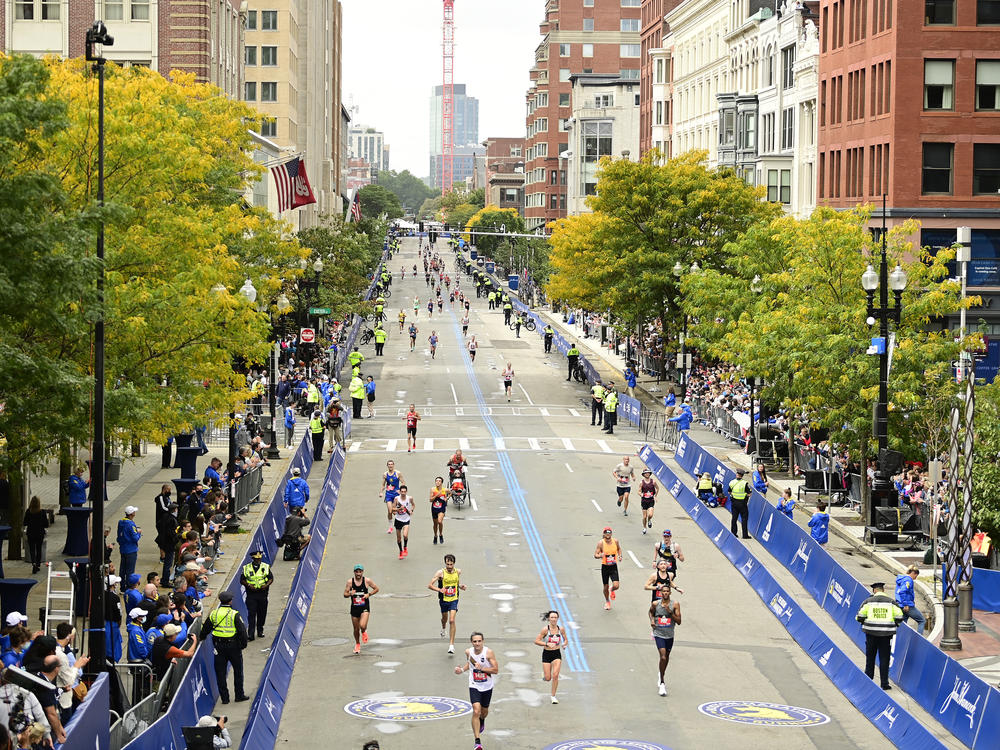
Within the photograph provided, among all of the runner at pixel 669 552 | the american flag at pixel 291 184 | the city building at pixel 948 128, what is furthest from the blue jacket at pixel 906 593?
the american flag at pixel 291 184

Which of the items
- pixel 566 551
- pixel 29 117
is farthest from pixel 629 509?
pixel 29 117

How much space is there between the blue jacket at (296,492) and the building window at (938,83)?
3204cm

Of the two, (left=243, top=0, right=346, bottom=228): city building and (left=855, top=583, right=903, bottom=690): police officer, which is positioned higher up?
(left=243, top=0, right=346, bottom=228): city building

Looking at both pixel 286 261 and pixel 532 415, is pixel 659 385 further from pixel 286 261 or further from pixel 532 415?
pixel 286 261

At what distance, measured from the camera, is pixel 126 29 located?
66875 mm

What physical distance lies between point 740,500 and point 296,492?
1035cm

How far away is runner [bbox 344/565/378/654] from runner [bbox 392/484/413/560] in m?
7.19

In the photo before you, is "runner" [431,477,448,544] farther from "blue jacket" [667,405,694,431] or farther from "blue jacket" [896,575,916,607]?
"blue jacket" [667,405,694,431]

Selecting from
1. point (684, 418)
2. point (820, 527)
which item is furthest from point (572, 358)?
point (820, 527)

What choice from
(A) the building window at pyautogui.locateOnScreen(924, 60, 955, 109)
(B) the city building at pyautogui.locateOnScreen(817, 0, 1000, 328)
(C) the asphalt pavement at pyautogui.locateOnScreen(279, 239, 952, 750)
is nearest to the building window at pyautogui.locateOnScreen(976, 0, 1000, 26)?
(B) the city building at pyautogui.locateOnScreen(817, 0, 1000, 328)

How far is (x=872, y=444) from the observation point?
126ft

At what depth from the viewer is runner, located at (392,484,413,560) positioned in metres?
31.7

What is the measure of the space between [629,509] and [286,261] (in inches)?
829

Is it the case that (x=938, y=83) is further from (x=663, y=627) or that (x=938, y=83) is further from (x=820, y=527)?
(x=663, y=627)
